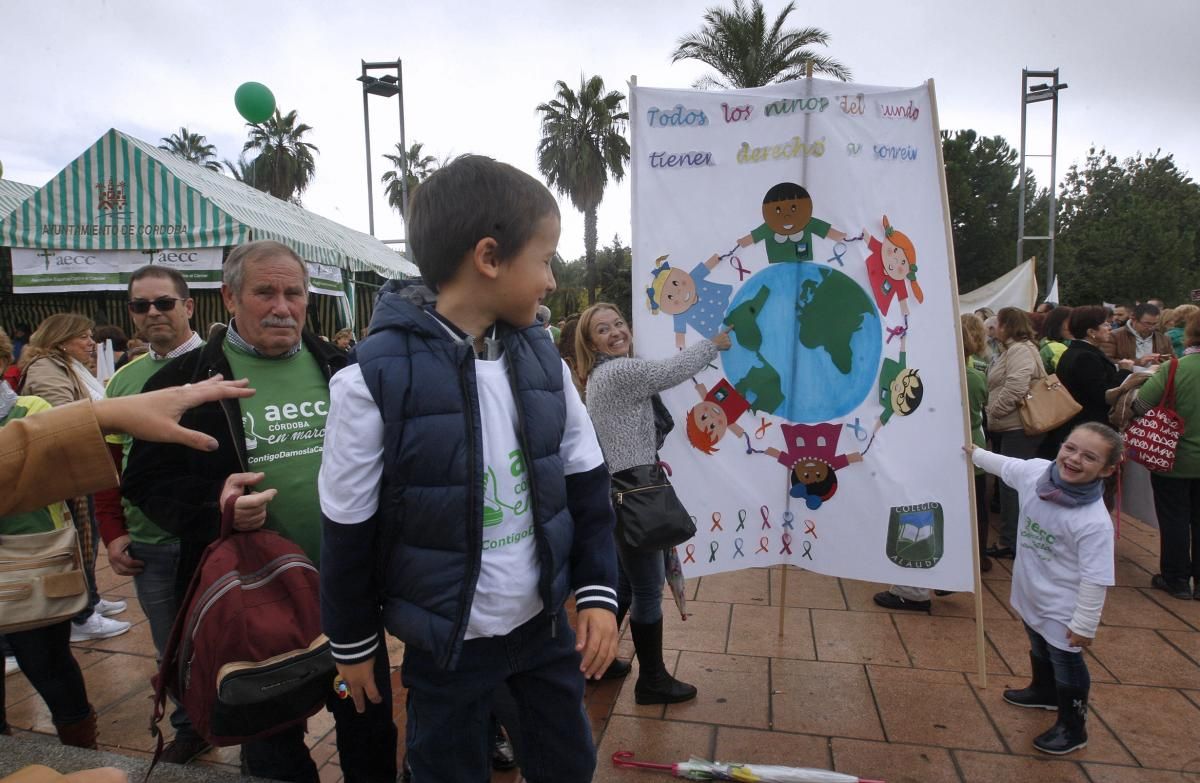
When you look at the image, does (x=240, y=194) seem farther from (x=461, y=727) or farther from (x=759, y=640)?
(x=461, y=727)

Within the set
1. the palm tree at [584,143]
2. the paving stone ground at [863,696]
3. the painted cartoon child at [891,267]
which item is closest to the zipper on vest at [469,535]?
the paving stone ground at [863,696]

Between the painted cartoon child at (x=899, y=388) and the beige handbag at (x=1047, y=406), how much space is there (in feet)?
8.44

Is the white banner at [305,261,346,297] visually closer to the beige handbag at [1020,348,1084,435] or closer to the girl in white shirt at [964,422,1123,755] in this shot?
A: the beige handbag at [1020,348,1084,435]

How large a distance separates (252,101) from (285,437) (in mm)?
8978

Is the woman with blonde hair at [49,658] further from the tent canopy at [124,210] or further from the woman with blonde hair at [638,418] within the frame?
the tent canopy at [124,210]

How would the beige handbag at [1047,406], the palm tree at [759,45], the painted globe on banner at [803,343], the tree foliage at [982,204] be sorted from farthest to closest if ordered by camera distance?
the tree foliage at [982,204] < the palm tree at [759,45] < the beige handbag at [1047,406] < the painted globe on banner at [803,343]

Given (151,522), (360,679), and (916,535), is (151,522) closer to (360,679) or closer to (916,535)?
(360,679)

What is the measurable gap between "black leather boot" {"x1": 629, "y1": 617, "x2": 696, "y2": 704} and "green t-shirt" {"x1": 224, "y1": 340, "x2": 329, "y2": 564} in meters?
1.45

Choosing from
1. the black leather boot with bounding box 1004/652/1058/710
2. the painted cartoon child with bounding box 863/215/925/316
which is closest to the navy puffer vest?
the painted cartoon child with bounding box 863/215/925/316

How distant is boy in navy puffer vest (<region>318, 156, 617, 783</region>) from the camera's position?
1.39 meters

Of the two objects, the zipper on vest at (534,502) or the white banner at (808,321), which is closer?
the zipper on vest at (534,502)

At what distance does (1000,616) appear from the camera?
3.88 metres

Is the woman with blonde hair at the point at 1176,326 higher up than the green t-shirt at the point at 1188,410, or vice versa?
the woman with blonde hair at the point at 1176,326

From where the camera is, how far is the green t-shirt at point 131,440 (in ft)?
8.04
